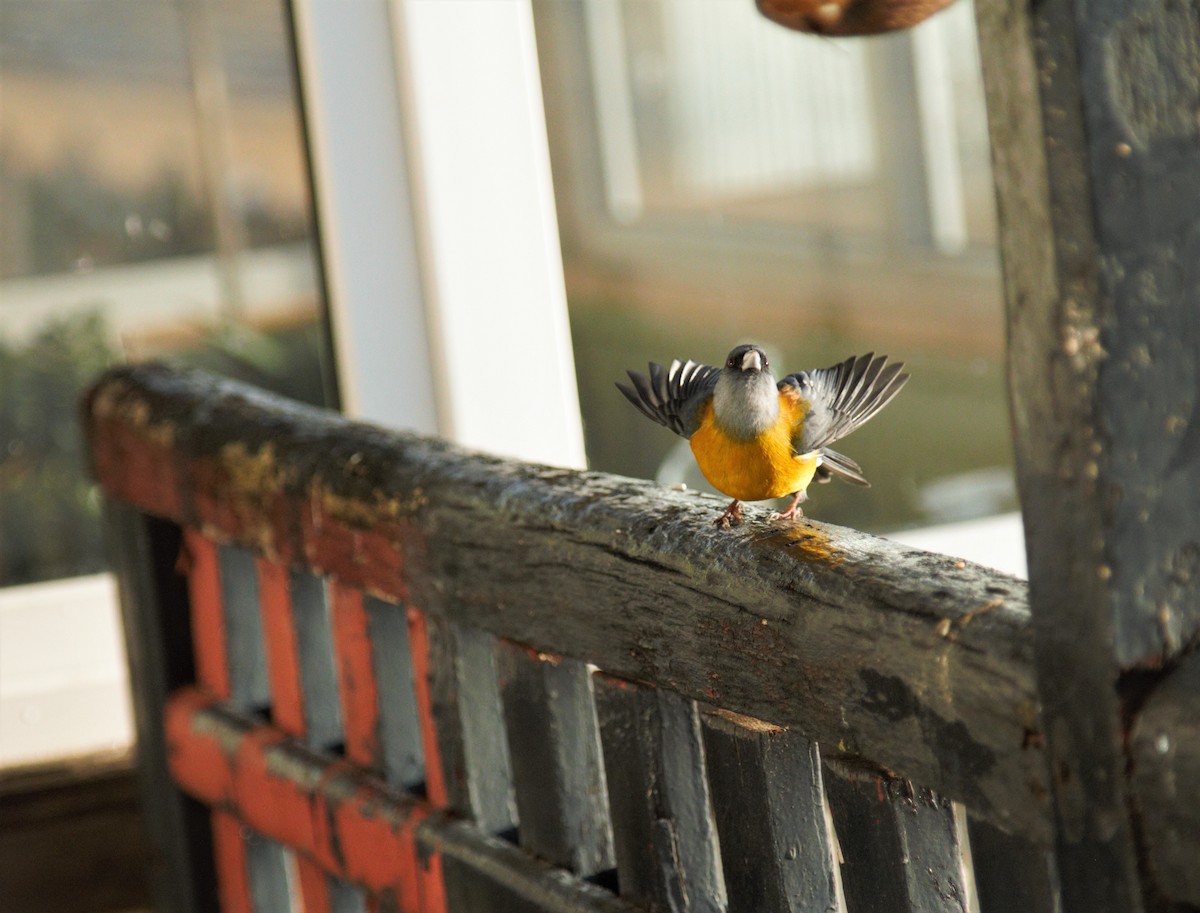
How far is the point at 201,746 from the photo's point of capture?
1.32 metres

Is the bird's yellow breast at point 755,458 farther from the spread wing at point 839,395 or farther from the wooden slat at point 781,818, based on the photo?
the wooden slat at point 781,818

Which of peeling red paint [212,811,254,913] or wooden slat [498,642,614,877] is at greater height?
wooden slat [498,642,614,877]

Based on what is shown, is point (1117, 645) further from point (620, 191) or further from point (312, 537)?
point (620, 191)

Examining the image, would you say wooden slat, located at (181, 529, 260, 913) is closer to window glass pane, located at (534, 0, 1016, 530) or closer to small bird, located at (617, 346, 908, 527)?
small bird, located at (617, 346, 908, 527)

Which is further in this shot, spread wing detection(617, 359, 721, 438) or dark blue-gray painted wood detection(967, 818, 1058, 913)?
spread wing detection(617, 359, 721, 438)

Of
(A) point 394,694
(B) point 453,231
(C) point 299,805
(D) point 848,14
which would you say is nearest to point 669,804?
(A) point 394,694

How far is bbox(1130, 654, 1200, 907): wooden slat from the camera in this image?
17.2 inches

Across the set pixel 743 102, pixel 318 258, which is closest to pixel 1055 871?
pixel 318 258

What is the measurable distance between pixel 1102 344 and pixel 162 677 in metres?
1.16

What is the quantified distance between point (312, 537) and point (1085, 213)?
0.76 metres

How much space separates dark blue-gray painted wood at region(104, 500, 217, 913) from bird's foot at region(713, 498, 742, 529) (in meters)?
0.82

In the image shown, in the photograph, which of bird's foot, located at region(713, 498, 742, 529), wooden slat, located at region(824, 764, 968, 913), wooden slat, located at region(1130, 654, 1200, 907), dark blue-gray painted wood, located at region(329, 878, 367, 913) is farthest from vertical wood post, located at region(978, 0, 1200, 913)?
dark blue-gray painted wood, located at region(329, 878, 367, 913)

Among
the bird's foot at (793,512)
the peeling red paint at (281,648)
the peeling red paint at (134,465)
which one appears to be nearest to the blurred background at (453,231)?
the peeling red paint at (134,465)

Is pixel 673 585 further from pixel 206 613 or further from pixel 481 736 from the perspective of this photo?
pixel 206 613
